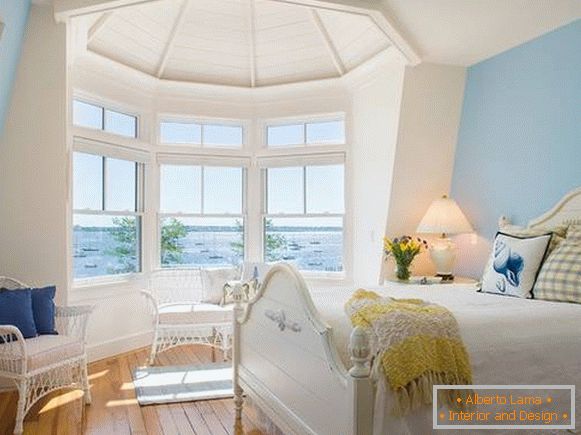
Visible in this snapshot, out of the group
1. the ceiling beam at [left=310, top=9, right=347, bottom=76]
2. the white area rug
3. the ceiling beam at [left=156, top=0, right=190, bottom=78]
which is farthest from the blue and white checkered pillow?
the ceiling beam at [left=156, top=0, right=190, bottom=78]

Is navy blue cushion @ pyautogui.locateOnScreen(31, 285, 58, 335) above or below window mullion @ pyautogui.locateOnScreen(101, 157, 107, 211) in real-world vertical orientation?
below

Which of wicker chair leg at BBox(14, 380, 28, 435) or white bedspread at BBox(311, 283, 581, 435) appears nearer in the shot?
white bedspread at BBox(311, 283, 581, 435)

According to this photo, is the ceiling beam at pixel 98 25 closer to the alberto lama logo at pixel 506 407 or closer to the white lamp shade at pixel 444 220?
the white lamp shade at pixel 444 220

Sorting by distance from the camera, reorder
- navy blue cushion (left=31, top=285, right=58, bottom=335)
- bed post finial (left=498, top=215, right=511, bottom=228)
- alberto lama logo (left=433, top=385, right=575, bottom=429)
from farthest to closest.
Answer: bed post finial (left=498, top=215, right=511, bottom=228) → navy blue cushion (left=31, top=285, right=58, bottom=335) → alberto lama logo (left=433, top=385, right=575, bottom=429)

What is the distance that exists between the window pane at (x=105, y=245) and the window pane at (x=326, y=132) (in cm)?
205

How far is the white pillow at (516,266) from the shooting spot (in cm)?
308

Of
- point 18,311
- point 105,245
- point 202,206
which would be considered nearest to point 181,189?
point 202,206

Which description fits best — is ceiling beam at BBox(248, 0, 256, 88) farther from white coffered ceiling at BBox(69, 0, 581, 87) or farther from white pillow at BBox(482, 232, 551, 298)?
white pillow at BBox(482, 232, 551, 298)

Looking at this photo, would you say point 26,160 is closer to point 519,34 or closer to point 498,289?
point 498,289

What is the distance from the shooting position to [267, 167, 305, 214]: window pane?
5.61 meters

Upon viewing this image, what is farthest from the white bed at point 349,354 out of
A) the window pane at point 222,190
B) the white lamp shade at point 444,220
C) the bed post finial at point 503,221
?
the window pane at point 222,190

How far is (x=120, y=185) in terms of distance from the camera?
16.8 feet

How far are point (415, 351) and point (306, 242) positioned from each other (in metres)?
3.72

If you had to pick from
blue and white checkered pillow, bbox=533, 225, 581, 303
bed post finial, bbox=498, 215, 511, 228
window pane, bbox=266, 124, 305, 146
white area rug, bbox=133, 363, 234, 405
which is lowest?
white area rug, bbox=133, 363, 234, 405
